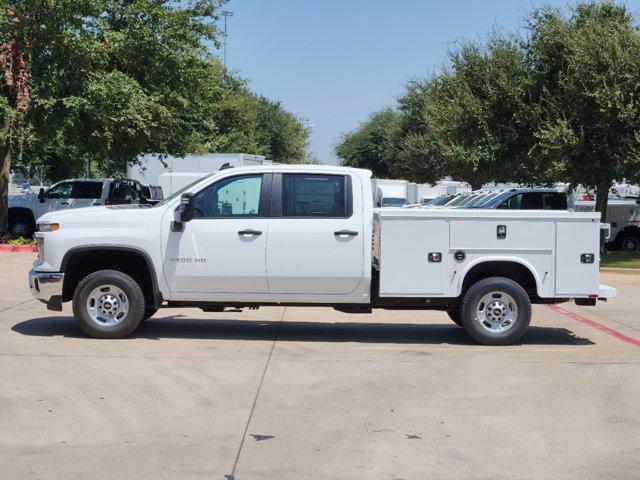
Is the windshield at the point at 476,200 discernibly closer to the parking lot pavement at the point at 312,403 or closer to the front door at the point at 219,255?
the parking lot pavement at the point at 312,403

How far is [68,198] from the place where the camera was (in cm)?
2752

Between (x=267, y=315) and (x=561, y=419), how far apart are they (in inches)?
257

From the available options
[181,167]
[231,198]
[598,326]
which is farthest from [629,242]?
[231,198]

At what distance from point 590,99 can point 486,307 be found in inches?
559

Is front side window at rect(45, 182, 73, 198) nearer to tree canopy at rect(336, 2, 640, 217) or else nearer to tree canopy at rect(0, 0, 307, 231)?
tree canopy at rect(0, 0, 307, 231)

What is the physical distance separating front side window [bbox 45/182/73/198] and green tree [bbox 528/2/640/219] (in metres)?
13.7

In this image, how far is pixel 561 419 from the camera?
7426mm

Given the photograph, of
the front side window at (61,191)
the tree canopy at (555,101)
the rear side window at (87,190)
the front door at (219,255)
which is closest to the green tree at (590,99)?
the tree canopy at (555,101)

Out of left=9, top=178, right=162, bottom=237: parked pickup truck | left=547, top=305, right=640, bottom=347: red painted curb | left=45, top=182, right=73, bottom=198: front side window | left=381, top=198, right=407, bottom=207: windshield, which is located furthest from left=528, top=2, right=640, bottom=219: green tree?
left=381, top=198, right=407, bottom=207: windshield

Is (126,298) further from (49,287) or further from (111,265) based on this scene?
(49,287)

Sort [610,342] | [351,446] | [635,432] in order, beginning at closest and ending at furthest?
[351,446] → [635,432] → [610,342]

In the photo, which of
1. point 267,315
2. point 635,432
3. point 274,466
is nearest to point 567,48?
point 267,315

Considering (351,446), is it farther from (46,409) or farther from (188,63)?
(188,63)

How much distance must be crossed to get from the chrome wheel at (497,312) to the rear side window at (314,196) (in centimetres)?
193
